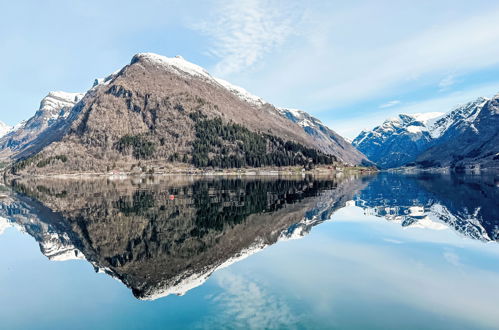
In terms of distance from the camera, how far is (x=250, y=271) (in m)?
29.6

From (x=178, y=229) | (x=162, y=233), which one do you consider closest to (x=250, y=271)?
(x=162, y=233)

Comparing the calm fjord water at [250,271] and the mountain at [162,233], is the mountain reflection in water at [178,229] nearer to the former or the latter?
the mountain at [162,233]

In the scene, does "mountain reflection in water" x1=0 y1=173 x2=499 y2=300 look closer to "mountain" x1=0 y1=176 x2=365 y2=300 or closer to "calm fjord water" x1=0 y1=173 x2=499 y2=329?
"mountain" x1=0 y1=176 x2=365 y2=300

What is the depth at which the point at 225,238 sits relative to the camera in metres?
41.7

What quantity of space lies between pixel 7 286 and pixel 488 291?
117ft

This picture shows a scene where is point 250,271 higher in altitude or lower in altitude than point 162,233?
lower

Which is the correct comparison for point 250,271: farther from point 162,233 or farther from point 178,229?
point 178,229

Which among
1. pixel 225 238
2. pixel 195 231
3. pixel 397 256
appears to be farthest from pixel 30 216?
pixel 397 256

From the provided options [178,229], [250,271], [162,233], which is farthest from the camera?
[178,229]

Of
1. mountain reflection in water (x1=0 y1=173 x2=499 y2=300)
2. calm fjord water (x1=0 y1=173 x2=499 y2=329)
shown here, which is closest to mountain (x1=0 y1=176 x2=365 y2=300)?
mountain reflection in water (x1=0 y1=173 x2=499 y2=300)

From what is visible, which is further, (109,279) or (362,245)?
(362,245)

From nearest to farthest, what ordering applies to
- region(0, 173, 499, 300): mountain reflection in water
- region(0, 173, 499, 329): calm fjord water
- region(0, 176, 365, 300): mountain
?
region(0, 173, 499, 329): calm fjord water
region(0, 176, 365, 300): mountain
region(0, 173, 499, 300): mountain reflection in water

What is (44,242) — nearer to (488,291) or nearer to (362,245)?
(362,245)

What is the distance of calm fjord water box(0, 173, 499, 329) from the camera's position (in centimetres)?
2123
